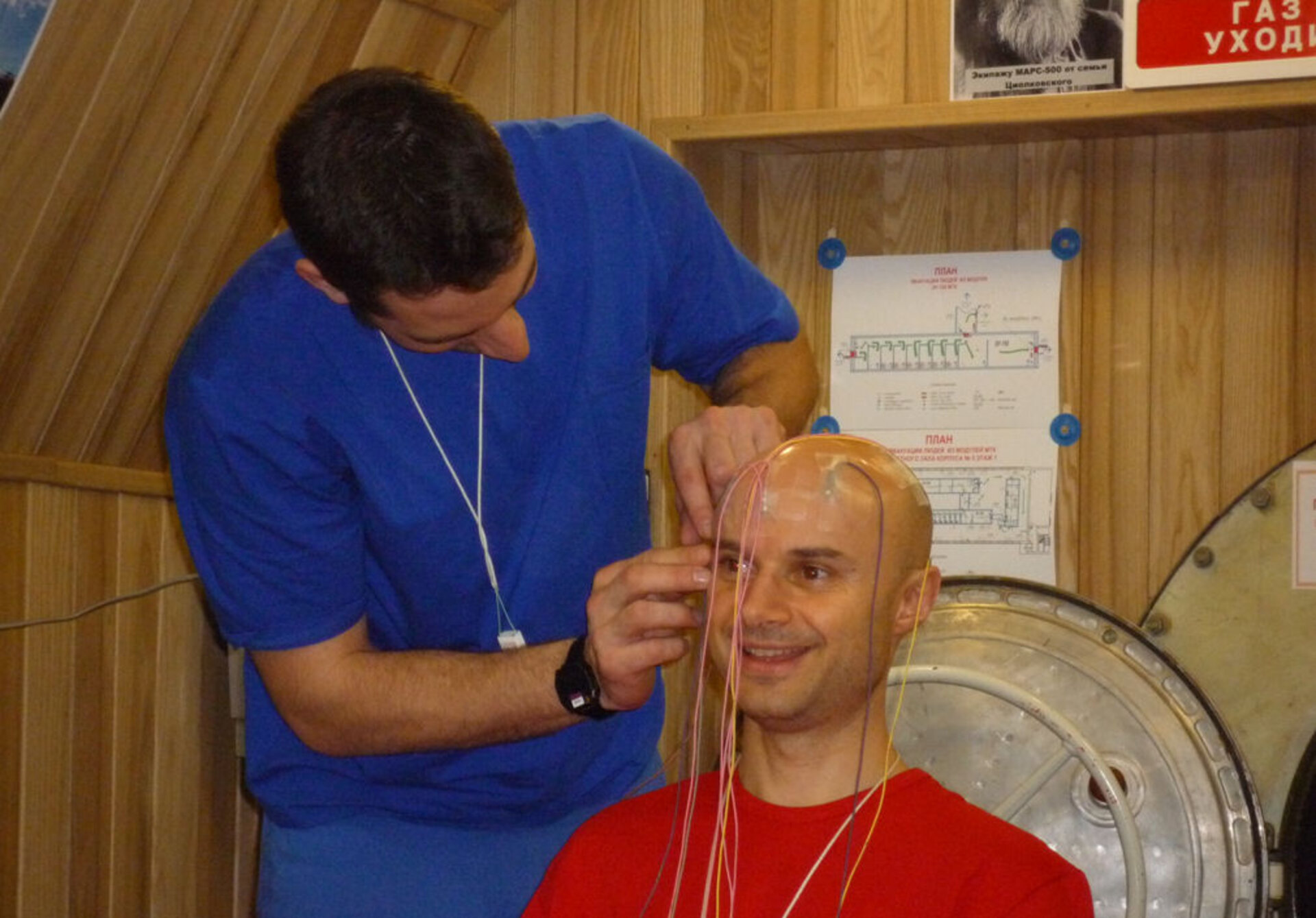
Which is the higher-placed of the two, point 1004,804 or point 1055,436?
point 1055,436

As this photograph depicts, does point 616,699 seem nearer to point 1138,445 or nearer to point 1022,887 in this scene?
point 1022,887

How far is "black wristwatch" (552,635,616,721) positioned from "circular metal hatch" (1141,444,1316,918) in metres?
1.03

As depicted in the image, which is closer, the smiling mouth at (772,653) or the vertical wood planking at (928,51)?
the smiling mouth at (772,653)

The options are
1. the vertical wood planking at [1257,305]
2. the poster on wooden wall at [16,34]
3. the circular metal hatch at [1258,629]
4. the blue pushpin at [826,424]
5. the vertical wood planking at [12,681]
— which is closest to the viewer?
the poster on wooden wall at [16,34]

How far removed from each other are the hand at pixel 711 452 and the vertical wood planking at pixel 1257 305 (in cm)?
107

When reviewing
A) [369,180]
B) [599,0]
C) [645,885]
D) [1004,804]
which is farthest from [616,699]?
[599,0]

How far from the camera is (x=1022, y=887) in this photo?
1396mm

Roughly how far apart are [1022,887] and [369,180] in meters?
0.79

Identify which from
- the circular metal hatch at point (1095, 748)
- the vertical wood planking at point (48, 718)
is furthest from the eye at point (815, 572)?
the vertical wood planking at point (48, 718)

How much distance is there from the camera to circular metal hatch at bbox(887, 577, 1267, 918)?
6.49 feet

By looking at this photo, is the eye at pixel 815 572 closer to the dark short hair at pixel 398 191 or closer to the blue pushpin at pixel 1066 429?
the dark short hair at pixel 398 191

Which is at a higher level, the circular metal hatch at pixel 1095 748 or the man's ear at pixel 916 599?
the man's ear at pixel 916 599

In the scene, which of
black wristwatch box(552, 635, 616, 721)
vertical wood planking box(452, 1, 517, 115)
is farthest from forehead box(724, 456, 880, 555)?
vertical wood planking box(452, 1, 517, 115)

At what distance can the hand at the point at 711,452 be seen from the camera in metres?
1.49
